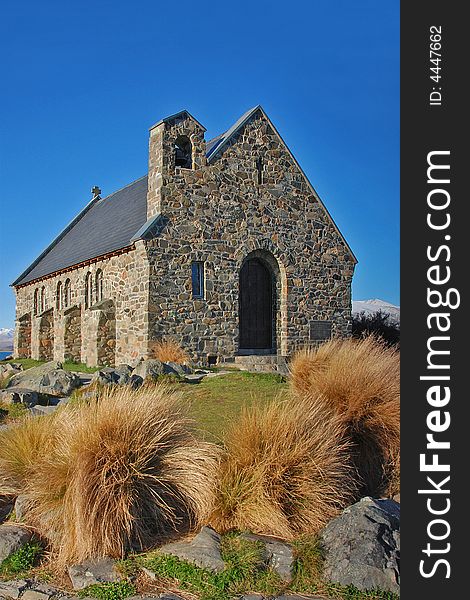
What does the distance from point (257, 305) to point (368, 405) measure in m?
12.7

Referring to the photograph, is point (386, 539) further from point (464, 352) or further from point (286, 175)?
point (286, 175)

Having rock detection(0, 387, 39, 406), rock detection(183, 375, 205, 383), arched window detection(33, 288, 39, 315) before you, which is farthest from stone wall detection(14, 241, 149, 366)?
rock detection(0, 387, 39, 406)

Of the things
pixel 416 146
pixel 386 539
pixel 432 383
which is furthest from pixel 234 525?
pixel 416 146

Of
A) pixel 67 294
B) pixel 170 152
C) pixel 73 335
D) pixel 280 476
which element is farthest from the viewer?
pixel 67 294

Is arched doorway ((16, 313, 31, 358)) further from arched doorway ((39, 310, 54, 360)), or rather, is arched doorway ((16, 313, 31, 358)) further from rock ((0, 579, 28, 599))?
rock ((0, 579, 28, 599))

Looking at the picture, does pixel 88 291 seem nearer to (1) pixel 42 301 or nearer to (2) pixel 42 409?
(1) pixel 42 301

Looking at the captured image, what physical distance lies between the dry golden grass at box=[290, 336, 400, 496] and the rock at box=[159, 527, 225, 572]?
2.29m

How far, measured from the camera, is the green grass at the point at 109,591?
18.4 feet

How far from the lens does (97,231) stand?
26.3 m

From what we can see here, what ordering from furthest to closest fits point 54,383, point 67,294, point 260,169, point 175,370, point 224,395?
point 67,294, point 260,169, point 175,370, point 54,383, point 224,395

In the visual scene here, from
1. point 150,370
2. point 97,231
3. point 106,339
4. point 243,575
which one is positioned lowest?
point 243,575

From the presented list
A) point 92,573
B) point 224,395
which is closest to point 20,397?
point 224,395

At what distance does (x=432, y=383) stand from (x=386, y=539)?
8.24 feet

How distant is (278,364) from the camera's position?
19.3 m
